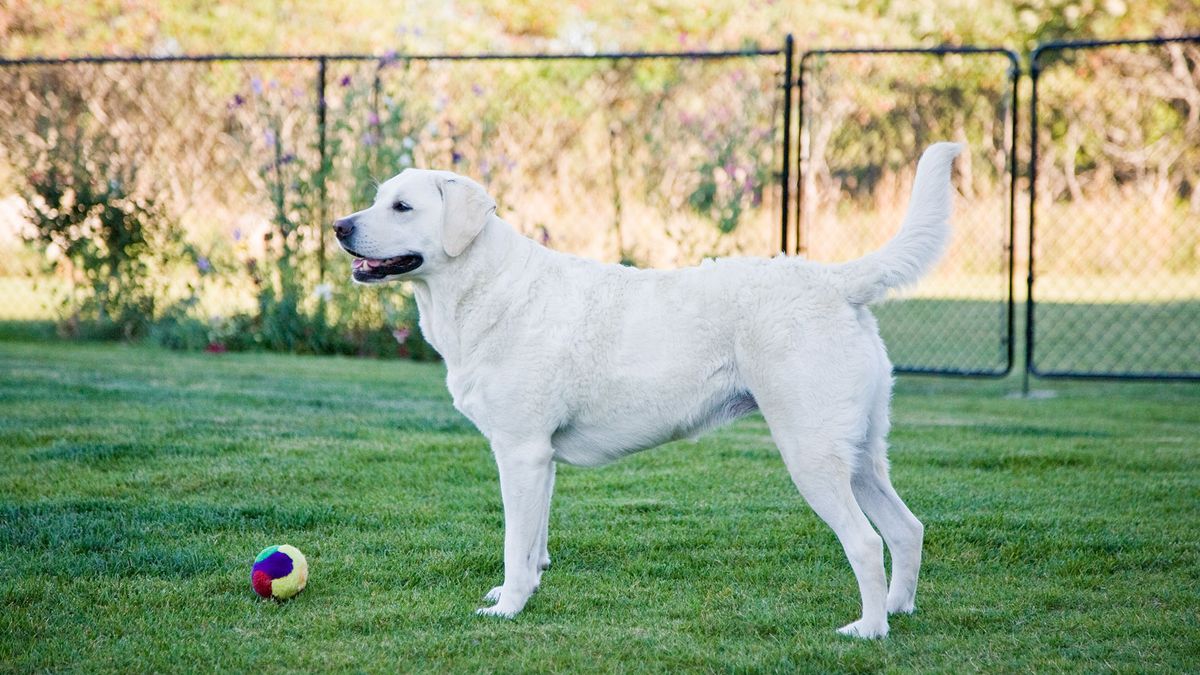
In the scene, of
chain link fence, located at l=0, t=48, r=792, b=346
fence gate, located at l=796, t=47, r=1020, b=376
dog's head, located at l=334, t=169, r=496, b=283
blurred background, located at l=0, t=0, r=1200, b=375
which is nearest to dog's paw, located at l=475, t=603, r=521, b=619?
dog's head, located at l=334, t=169, r=496, b=283

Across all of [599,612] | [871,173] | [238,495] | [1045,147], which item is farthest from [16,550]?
[1045,147]

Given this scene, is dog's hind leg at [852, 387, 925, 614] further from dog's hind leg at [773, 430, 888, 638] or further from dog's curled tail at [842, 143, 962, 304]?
dog's curled tail at [842, 143, 962, 304]

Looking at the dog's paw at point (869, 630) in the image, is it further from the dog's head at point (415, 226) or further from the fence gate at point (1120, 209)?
the fence gate at point (1120, 209)

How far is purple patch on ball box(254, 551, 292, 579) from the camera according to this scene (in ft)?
12.2

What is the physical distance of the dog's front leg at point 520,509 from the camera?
370 cm

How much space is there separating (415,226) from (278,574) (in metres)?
1.18

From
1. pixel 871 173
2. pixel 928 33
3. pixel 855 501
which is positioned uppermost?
pixel 928 33

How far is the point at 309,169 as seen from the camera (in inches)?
368

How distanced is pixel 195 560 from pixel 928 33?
1687 cm

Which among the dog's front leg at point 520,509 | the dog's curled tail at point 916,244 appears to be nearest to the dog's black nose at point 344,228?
the dog's front leg at point 520,509

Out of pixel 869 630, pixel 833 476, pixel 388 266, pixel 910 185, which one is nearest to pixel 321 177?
pixel 388 266

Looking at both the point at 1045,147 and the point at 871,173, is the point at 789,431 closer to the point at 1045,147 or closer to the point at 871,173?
the point at 871,173

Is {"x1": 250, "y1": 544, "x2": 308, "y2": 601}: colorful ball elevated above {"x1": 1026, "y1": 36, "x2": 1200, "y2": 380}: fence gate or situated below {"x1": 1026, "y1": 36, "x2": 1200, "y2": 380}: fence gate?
below

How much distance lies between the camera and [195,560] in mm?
4125
